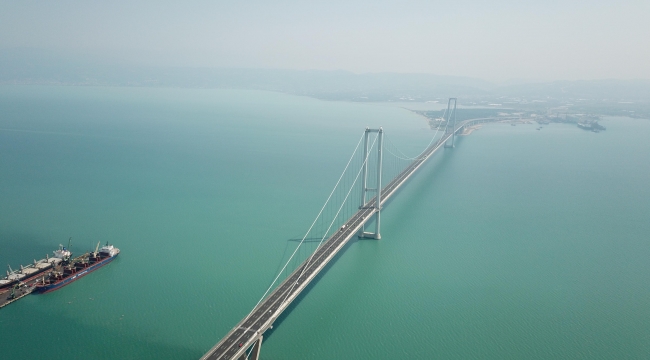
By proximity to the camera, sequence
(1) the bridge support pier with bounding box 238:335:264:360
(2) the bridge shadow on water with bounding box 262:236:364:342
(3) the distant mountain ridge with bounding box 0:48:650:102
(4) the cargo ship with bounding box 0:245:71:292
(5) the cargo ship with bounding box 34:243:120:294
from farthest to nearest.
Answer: (3) the distant mountain ridge with bounding box 0:48:650:102
(5) the cargo ship with bounding box 34:243:120:294
(4) the cargo ship with bounding box 0:245:71:292
(2) the bridge shadow on water with bounding box 262:236:364:342
(1) the bridge support pier with bounding box 238:335:264:360

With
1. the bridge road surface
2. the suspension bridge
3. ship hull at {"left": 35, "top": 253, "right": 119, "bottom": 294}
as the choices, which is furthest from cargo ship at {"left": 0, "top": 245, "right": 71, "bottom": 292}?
the bridge road surface

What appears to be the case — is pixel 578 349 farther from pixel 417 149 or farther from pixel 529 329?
pixel 417 149

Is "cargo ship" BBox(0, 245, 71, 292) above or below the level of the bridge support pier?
above

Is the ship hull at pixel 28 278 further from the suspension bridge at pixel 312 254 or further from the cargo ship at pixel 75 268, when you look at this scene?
the suspension bridge at pixel 312 254

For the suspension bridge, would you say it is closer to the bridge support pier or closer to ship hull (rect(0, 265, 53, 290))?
the bridge support pier

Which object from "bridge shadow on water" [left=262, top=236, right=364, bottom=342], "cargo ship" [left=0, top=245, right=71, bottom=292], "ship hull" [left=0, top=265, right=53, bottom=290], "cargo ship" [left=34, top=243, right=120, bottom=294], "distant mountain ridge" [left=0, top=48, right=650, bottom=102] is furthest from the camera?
"distant mountain ridge" [left=0, top=48, right=650, bottom=102]

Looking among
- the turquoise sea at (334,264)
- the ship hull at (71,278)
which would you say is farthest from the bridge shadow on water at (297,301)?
the ship hull at (71,278)
